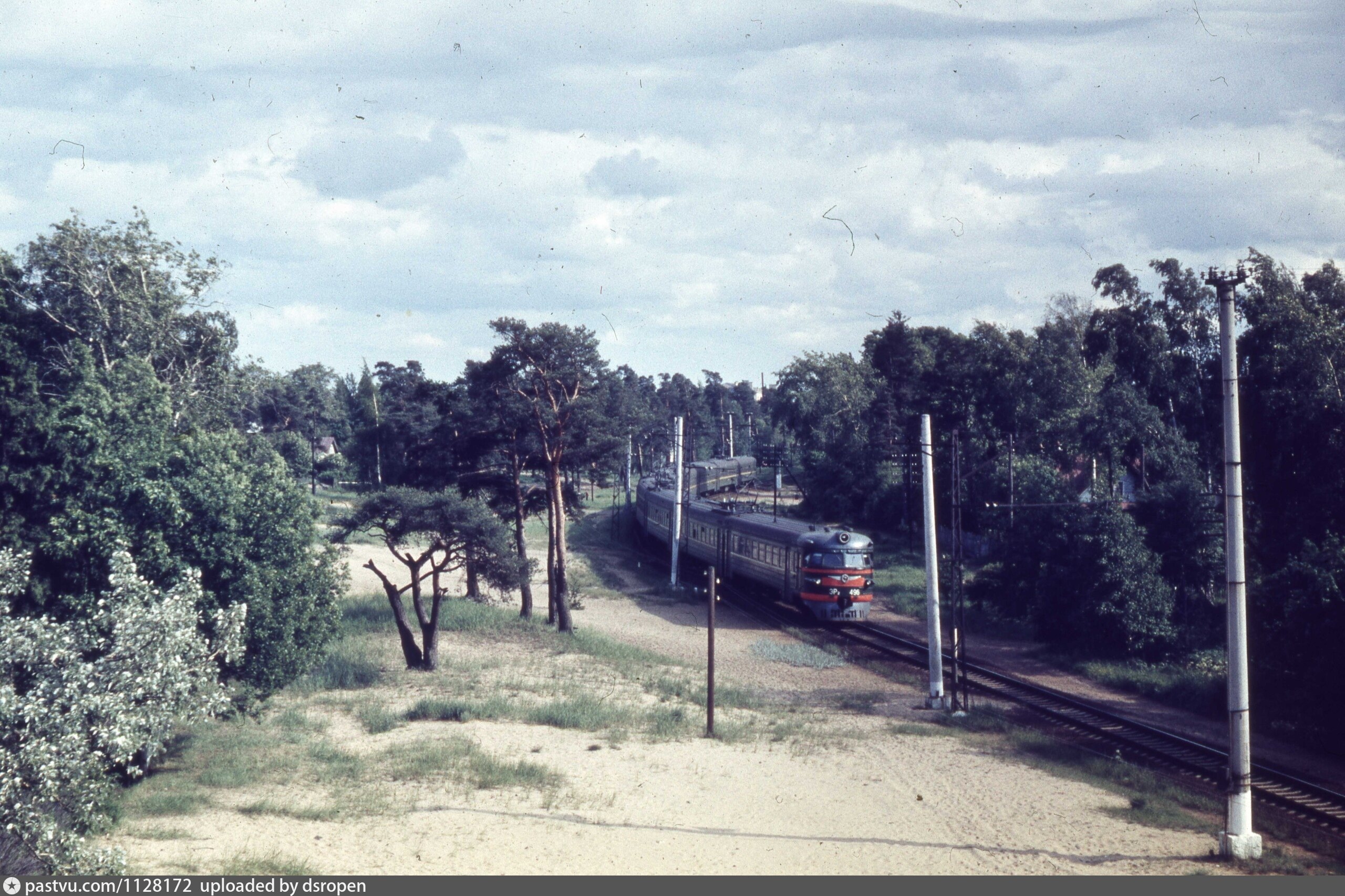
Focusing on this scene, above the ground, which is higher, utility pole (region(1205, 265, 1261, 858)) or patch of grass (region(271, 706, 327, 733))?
utility pole (region(1205, 265, 1261, 858))

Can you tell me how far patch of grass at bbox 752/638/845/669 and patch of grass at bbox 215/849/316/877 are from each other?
18490 millimetres

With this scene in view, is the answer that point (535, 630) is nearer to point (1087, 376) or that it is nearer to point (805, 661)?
point (805, 661)

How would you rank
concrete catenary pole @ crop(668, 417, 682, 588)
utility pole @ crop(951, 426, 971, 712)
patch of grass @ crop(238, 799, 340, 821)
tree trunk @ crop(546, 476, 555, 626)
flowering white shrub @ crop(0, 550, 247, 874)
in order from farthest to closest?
1. concrete catenary pole @ crop(668, 417, 682, 588)
2. tree trunk @ crop(546, 476, 555, 626)
3. utility pole @ crop(951, 426, 971, 712)
4. patch of grass @ crop(238, 799, 340, 821)
5. flowering white shrub @ crop(0, 550, 247, 874)

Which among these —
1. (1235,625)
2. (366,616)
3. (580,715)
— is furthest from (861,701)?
(366,616)

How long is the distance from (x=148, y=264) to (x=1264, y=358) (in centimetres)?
3861

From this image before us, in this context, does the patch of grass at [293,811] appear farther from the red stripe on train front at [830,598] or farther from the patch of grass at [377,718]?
the red stripe on train front at [830,598]

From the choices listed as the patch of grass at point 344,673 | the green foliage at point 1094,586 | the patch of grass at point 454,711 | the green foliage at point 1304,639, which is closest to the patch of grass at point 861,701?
the patch of grass at point 454,711

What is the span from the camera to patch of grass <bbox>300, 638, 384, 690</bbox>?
949 inches

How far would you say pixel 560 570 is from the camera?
106 feet

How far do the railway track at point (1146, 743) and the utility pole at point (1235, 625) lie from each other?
3.04m

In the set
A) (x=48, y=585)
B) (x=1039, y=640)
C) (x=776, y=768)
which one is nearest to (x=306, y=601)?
(x=48, y=585)

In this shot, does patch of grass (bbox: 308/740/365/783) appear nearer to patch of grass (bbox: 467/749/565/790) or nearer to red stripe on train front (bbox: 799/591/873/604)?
patch of grass (bbox: 467/749/565/790)

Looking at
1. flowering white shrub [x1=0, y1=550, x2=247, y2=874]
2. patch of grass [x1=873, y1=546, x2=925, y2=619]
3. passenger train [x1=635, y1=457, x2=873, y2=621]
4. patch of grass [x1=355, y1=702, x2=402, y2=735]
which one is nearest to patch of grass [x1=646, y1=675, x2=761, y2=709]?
patch of grass [x1=355, y1=702, x2=402, y2=735]

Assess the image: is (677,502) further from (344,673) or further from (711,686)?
(711,686)
